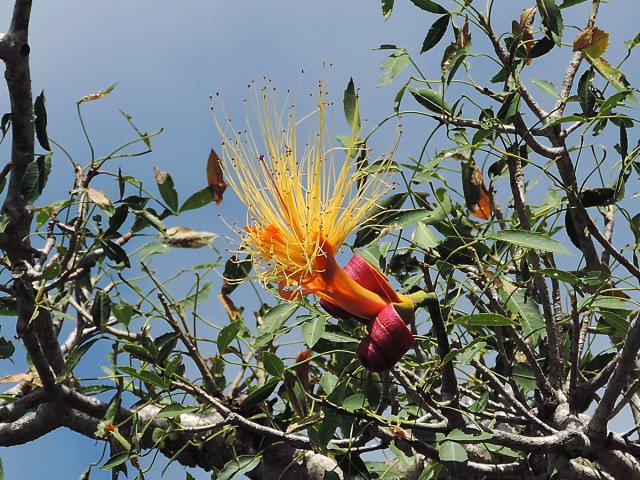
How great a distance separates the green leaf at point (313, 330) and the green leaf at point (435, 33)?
84 cm

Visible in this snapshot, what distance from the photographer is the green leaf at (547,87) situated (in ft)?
7.89

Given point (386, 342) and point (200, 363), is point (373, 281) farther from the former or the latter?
point (200, 363)

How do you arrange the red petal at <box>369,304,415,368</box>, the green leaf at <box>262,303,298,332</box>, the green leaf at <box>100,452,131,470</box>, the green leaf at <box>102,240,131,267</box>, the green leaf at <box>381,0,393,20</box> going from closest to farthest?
the red petal at <box>369,304,415,368</box>
the green leaf at <box>262,303,298,332</box>
the green leaf at <box>100,452,131,470</box>
the green leaf at <box>381,0,393,20</box>
the green leaf at <box>102,240,131,267</box>

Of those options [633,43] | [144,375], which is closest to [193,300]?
[144,375]

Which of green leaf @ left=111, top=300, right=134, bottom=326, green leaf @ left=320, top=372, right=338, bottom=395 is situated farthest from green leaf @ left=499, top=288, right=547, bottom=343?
green leaf @ left=111, top=300, right=134, bottom=326

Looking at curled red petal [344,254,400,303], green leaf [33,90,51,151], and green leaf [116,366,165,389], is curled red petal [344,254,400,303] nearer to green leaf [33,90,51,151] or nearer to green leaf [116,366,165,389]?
green leaf [116,366,165,389]

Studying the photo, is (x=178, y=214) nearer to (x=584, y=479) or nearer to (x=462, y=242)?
(x=462, y=242)

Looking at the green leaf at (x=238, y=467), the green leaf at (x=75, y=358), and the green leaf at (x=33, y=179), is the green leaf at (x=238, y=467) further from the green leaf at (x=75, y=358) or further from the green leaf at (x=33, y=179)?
the green leaf at (x=33, y=179)

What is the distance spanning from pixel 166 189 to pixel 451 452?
3.62ft

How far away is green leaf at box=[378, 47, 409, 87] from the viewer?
2.33 metres

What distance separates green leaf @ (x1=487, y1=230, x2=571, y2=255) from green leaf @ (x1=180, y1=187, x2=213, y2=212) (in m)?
0.87

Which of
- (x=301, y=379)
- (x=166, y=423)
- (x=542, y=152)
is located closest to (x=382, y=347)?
(x=301, y=379)

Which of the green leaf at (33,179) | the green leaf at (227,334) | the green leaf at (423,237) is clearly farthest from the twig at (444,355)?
the green leaf at (33,179)

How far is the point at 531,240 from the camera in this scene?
74.7 inches
